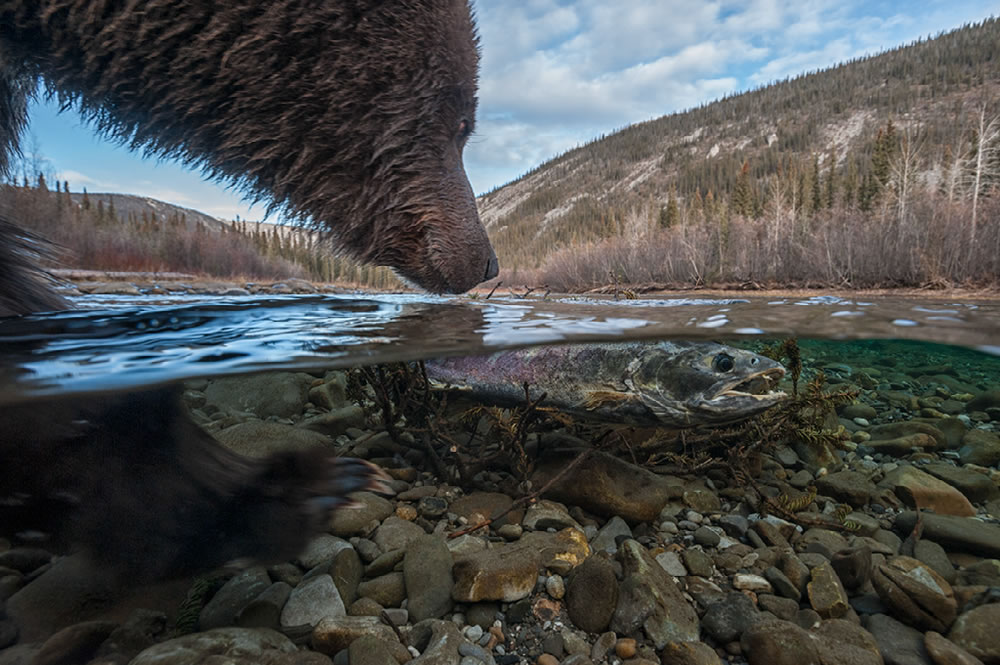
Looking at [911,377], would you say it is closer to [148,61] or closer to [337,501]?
[337,501]

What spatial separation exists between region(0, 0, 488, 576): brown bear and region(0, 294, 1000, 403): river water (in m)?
0.16

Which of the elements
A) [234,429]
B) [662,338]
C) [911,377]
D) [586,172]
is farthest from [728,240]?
[586,172]

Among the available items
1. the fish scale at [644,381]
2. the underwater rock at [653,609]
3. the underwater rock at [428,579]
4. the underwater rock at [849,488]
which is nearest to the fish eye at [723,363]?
the fish scale at [644,381]

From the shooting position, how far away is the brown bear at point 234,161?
65.5 inches

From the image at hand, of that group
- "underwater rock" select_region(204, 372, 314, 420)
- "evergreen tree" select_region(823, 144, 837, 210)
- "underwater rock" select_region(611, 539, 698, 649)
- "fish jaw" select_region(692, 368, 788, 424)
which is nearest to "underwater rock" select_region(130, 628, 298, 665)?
"underwater rock" select_region(611, 539, 698, 649)

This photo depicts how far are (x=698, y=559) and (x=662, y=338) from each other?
4.28 ft

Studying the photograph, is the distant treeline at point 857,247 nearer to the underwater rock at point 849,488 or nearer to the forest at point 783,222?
the forest at point 783,222

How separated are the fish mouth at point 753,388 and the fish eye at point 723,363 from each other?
93mm

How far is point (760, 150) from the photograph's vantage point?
84.4m

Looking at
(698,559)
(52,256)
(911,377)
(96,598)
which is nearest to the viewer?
(96,598)

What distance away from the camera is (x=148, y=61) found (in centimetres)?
225

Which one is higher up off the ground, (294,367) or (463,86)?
(463,86)

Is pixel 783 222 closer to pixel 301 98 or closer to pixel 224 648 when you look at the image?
pixel 301 98

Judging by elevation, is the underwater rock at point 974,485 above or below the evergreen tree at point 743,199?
below
